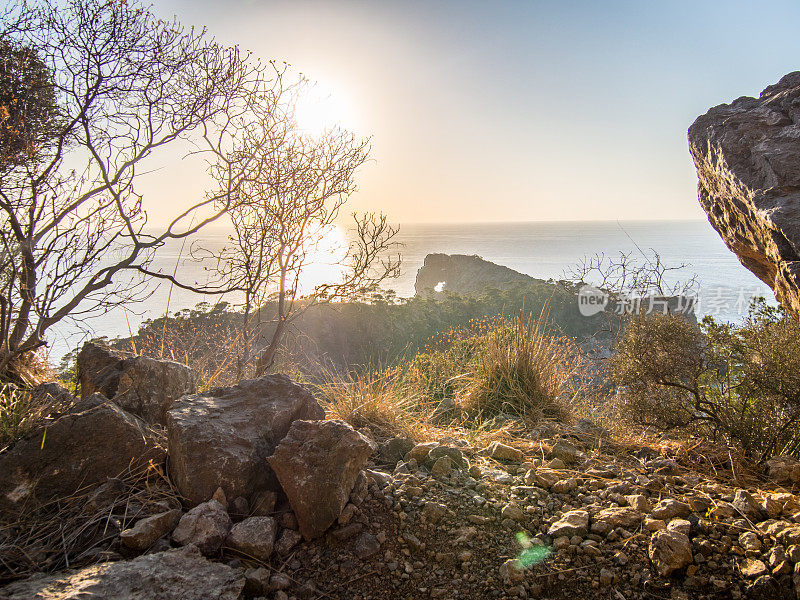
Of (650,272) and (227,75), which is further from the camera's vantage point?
(650,272)

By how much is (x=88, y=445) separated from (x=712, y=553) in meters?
2.72

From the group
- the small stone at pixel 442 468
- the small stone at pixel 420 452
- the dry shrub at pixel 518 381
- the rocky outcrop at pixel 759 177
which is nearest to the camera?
the rocky outcrop at pixel 759 177

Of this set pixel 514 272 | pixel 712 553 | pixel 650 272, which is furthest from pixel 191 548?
pixel 514 272

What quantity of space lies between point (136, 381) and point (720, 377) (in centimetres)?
365

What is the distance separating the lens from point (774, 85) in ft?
8.71

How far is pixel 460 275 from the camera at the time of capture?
64.2 ft

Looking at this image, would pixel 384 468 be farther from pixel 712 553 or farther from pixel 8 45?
pixel 8 45

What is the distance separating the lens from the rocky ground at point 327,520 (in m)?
1.76

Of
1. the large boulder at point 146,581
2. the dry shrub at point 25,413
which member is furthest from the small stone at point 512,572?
the dry shrub at point 25,413

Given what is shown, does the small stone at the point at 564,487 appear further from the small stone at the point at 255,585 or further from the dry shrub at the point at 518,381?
the dry shrub at the point at 518,381

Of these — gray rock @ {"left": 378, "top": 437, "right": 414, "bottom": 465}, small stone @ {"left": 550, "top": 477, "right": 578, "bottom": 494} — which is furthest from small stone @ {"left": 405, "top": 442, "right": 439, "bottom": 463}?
small stone @ {"left": 550, "top": 477, "right": 578, "bottom": 494}

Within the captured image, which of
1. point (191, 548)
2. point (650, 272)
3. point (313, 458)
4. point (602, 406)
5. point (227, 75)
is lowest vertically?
point (602, 406)

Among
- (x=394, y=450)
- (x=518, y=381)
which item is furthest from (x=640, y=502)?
(x=518, y=381)

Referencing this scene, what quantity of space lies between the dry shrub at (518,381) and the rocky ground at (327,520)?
6.20 feet
